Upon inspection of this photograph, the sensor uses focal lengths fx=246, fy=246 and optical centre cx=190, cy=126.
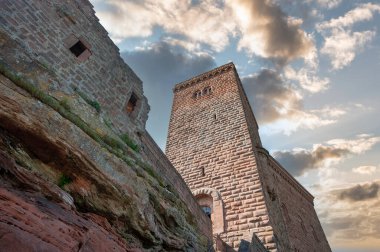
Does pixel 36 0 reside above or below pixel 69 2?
below

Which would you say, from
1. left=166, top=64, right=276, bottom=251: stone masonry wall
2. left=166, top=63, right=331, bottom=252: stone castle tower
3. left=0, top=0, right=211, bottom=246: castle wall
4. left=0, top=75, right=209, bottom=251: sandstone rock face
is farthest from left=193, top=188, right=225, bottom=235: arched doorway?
left=0, top=75, right=209, bottom=251: sandstone rock face

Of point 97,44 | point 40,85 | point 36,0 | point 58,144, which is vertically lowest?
point 58,144

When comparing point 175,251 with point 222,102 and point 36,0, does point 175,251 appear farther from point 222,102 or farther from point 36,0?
point 222,102

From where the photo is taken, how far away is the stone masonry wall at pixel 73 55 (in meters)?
4.98

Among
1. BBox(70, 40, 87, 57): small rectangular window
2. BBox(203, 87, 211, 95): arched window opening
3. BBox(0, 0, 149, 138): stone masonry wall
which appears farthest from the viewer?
BBox(203, 87, 211, 95): arched window opening

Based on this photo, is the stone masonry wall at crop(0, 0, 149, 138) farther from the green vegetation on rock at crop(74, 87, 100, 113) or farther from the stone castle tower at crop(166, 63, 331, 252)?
the stone castle tower at crop(166, 63, 331, 252)

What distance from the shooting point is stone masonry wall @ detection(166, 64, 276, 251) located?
29.9ft

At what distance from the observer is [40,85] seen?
411 centimetres

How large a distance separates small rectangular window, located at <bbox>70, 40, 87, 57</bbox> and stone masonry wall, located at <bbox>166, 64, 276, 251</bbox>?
7.21 metres

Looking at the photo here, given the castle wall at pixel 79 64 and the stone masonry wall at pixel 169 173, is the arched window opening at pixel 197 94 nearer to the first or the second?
the castle wall at pixel 79 64

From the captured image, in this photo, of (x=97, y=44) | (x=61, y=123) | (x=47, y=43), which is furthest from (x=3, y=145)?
(x=97, y=44)

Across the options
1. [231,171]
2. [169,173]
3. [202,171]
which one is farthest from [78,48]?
[231,171]

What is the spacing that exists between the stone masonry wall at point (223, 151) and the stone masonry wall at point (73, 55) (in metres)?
4.60

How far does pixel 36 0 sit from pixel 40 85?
111 inches
